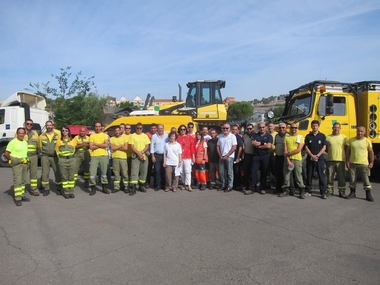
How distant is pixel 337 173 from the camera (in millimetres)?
7504

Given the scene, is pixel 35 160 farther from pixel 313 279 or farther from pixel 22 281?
pixel 313 279

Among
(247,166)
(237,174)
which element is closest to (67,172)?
(237,174)

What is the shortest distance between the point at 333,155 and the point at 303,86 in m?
2.97

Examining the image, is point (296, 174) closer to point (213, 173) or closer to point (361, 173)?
point (361, 173)

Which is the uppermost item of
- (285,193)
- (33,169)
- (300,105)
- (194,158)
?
(300,105)

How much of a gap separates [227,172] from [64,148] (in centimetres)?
419

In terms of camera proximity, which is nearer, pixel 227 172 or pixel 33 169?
pixel 33 169

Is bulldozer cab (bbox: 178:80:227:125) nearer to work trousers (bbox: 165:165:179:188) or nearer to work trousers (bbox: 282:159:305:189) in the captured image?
work trousers (bbox: 165:165:179:188)

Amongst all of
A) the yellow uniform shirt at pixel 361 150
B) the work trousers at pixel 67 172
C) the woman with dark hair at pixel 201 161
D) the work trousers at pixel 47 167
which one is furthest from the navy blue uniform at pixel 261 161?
the work trousers at pixel 47 167

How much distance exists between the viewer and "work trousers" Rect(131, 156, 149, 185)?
8.01 meters

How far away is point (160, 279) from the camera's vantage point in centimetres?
349

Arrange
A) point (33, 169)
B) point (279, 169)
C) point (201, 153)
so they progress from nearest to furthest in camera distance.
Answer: point (33, 169), point (279, 169), point (201, 153)

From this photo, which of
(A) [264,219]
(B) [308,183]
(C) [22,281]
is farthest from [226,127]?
(C) [22,281]

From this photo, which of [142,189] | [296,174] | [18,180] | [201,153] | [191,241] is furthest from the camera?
[201,153]
